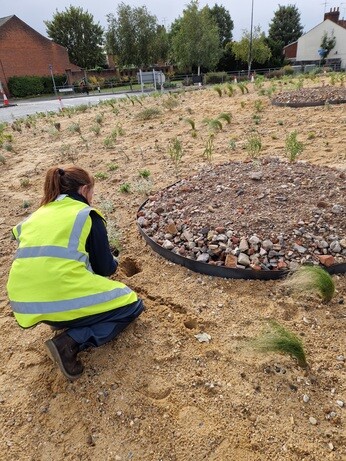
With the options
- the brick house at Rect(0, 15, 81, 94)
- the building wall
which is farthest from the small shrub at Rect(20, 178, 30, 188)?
the building wall

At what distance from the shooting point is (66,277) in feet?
6.15

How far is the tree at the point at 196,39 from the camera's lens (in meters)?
34.9

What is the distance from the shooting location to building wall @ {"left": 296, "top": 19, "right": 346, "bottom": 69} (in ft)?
129

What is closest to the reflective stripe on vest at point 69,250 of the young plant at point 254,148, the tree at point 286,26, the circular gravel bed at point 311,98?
the young plant at point 254,148

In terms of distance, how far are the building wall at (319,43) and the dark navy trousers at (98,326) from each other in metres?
45.4

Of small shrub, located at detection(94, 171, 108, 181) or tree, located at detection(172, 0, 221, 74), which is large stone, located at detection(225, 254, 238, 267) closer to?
small shrub, located at detection(94, 171, 108, 181)

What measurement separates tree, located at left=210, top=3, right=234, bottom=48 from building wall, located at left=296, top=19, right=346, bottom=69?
43.1ft

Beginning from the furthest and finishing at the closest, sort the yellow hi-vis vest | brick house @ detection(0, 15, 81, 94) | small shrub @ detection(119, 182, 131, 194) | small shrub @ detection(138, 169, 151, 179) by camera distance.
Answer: brick house @ detection(0, 15, 81, 94) < small shrub @ detection(138, 169, 151, 179) < small shrub @ detection(119, 182, 131, 194) < the yellow hi-vis vest

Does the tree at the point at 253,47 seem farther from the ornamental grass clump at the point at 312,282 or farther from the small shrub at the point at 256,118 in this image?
the ornamental grass clump at the point at 312,282

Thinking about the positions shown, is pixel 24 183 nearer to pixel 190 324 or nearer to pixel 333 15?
pixel 190 324

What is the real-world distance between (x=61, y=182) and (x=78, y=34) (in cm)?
5105

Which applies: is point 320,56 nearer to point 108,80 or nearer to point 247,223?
point 108,80

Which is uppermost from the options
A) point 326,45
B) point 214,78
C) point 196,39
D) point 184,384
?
point 196,39

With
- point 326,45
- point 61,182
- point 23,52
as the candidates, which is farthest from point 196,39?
point 61,182
